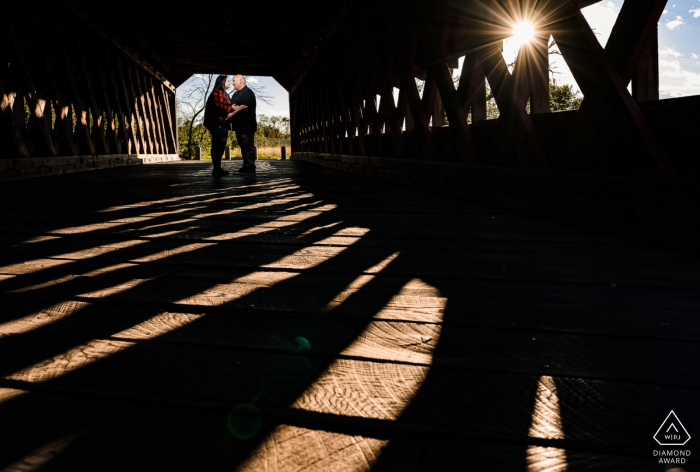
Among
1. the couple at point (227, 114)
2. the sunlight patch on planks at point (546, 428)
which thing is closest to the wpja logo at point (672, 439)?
Answer: the sunlight patch on planks at point (546, 428)

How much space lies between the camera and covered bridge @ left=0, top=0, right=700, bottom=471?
70 centimetres

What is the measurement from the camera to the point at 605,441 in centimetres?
69

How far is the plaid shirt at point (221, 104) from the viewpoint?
699 cm

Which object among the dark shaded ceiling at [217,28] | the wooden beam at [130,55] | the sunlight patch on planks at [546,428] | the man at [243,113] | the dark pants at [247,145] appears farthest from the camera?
the dark shaded ceiling at [217,28]

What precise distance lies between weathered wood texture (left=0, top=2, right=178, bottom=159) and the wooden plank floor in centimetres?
577

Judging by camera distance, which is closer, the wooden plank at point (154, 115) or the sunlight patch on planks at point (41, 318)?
the sunlight patch on planks at point (41, 318)

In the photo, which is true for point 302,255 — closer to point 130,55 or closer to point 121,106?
point 121,106

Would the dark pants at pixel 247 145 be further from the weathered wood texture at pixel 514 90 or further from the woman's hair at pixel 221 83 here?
the weathered wood texture at pixel 514 90

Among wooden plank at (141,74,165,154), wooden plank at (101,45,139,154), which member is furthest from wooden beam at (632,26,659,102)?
wooden plank at (141,74,165,154)

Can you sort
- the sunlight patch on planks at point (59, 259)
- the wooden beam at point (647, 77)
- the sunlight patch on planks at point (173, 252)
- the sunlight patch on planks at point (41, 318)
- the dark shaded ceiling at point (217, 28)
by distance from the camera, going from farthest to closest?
the dark shaded ceiling at point (217, 28) → the wooden beam at point (647, 77) → the sunlight patch on planks at point (173, 252) → the sunlight patch on planks at point (59, 259) → the sunlight patch on planks at point (41, 318)


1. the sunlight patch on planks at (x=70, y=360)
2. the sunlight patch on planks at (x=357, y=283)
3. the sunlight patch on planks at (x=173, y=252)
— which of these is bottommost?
the sunlight patch on planks at (x=173, y=252)

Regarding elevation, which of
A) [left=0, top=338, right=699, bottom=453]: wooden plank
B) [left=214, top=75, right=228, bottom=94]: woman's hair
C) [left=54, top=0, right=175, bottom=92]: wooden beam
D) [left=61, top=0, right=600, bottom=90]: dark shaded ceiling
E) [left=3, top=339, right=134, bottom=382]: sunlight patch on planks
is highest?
[left=61, top=0, right=600, bottom=90]: dark shaded ceiling

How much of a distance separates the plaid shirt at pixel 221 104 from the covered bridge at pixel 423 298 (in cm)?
288

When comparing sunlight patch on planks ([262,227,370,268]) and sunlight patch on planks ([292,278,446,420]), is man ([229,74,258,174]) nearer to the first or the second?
sunlight patch on planks ([262,227,370,268])
